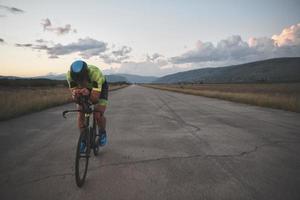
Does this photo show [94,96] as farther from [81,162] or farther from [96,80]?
[81,162]

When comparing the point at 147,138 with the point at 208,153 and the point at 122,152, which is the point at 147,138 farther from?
the point at 208,153

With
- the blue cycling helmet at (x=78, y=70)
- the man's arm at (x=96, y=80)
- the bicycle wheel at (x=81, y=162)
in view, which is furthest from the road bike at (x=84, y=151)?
the blue cycling helmet at (x=78, y=70)

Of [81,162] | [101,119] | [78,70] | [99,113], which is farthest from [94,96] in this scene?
[81,162]

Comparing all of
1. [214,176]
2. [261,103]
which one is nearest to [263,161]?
[214,176]

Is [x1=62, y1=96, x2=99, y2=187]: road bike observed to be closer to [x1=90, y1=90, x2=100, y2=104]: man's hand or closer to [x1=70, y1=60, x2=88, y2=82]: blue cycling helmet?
[x1=90, y1=90, x2=100, y2=104]: man's hand

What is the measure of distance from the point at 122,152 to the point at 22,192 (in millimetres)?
2228

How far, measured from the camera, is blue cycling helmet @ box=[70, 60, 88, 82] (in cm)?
366

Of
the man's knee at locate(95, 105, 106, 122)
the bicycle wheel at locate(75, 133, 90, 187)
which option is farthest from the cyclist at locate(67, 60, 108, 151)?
the man's knee at locate(95, 105, 106, 122)

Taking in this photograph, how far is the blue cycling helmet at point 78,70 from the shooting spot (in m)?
3.66

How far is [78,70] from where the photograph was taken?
364cm

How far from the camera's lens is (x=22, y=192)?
326 centimetres

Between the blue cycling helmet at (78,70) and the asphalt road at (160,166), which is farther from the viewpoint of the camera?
the blue cycling helmet at (78,70)

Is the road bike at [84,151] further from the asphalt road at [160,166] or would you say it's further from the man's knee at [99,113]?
the man's knee at [99,113]

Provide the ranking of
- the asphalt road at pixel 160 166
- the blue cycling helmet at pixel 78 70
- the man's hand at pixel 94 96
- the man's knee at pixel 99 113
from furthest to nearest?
the man's knee at pixel 99 113, the man's hand at pixel 94 96, the blue cycling helmet at pixel 78 70, the asphalt road at pixel 160 166
